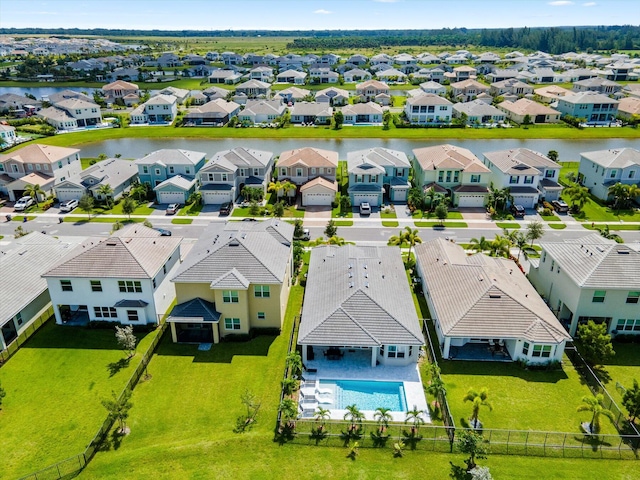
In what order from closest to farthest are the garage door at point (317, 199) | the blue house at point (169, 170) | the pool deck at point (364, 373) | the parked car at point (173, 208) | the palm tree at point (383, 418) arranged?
the palm tree at point (383, 418) < the pool deck at point (364, 373) < the parked car at point (173, 208) < the garage door at point (317, 199) < the blue house at point (169, 170)

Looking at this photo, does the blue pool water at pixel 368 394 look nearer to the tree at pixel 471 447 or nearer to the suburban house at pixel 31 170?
the tree at pixel 471 447

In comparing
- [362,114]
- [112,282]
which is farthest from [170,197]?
[362,114]

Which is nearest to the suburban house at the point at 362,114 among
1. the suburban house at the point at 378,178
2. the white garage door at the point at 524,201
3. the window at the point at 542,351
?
the suburban house at the point at 378,178

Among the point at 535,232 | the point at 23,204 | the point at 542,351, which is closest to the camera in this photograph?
the point at 542,351

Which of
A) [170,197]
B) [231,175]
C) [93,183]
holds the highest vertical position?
[231,175]

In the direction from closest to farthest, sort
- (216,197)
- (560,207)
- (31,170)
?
(560,207) → (216,197) → (31,170)

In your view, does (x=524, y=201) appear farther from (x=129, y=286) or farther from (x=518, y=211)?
(x=129, y=286)

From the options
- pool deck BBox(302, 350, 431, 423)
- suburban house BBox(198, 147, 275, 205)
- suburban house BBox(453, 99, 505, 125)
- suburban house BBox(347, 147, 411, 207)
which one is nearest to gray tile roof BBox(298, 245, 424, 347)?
pool deck BBox(302, 350, 431, 423)

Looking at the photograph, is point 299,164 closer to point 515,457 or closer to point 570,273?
point 570,273
